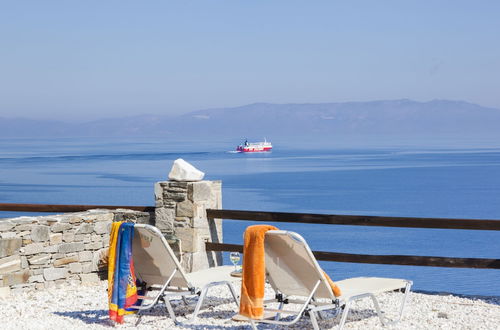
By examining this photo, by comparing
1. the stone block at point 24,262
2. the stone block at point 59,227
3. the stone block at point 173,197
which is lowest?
the stone block at point 24,262

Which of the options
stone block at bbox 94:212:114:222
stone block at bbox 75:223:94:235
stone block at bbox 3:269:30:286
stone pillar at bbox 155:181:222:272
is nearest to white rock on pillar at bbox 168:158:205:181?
stone pillar at bbox 155:181:222:272

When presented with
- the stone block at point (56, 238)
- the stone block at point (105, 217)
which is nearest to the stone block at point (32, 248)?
the stone block at point (56, 238)

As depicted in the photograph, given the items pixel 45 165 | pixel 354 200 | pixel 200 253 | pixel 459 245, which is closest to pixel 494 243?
pixel 459 245

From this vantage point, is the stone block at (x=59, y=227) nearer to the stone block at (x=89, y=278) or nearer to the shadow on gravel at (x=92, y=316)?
the stone block at (x=89, y=278)

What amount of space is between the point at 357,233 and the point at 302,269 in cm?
5245

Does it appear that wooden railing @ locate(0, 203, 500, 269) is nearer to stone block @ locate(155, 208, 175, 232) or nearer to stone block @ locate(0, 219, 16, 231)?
stone block @ locate(155, 208, 175, 232)

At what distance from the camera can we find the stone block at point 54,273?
8.02m

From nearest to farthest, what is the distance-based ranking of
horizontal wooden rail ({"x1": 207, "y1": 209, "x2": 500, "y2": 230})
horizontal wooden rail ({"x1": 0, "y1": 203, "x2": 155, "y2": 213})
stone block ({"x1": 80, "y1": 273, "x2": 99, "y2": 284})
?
horizontal wooden rail ({"x1": 207, "y1": 209, "x2": 500, "y2": 230}) < stone block ({"x1": 80, "y1": 273, "x2": 99, "y2": 284}) < horizontal wooden rail ({"x1": 0, "y1": 203, "x2": 155, "y2": 213})

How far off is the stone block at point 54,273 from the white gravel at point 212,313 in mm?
212

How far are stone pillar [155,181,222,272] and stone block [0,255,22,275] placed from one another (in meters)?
1.57

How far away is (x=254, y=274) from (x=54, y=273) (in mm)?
3226

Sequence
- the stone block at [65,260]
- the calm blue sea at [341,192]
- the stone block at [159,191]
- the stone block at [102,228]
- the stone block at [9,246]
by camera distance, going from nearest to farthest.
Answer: the stone block at [9,246], the stone block at [65,260], the stone block at [102,228], the stone block at [159,191], the calm blue sea at [341,192]

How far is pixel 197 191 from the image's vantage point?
8.51 metres

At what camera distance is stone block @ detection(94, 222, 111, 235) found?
27.8 feet
